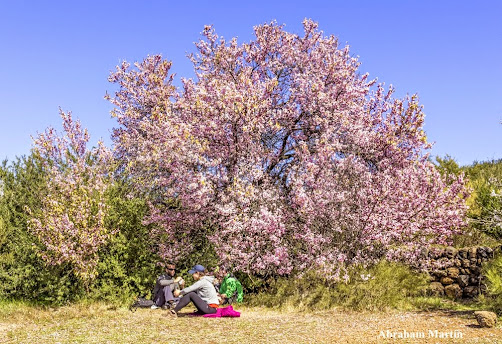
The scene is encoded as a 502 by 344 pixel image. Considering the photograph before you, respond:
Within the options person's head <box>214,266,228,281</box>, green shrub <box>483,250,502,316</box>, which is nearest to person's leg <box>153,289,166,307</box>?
person's head <box>214,266,228,281</box>

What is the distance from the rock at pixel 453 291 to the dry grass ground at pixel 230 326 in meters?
3.85

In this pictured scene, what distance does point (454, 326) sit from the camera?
11.7 meters

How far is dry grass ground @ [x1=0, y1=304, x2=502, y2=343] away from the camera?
10.3 metres

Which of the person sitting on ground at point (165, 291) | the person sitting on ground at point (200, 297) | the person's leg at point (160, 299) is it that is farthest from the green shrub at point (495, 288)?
the person's leg at point (160, 299)

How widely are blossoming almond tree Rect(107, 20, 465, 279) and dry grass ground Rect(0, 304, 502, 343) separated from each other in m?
2.22

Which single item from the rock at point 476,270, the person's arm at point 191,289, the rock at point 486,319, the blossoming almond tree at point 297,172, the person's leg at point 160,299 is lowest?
the rock at point 486,319

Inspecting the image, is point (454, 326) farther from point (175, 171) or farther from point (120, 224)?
point (120, 224)

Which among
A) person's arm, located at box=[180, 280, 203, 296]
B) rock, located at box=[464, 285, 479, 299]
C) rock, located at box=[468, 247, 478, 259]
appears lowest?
Answer: rock, located at box=[464, 285, 479, 299]

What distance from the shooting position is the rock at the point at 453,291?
1720 centimetres

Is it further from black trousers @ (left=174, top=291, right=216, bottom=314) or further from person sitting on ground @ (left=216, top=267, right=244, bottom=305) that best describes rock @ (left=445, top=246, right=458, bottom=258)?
black trousers @ (left=174, top=291, right=216, bottom=314)

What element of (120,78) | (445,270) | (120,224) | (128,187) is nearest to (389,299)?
(445,270)

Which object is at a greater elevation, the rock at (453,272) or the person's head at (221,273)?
the person's head at (221,273)

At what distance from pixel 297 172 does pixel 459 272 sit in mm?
7004

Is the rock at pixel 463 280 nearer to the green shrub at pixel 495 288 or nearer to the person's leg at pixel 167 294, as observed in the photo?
the green shrub at pixel 495 288
